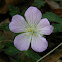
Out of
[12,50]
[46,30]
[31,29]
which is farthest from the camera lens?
[12,50]

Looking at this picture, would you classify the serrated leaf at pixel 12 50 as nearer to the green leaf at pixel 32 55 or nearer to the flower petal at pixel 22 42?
the green leaf at pixel 32 55

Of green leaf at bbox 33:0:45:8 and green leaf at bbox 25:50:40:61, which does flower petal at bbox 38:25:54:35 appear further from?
green leaf at bbox 33:0:45:8

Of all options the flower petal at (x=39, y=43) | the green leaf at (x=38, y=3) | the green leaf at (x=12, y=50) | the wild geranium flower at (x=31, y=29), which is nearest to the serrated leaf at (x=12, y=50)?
the green leaf at (x=12, y=50)

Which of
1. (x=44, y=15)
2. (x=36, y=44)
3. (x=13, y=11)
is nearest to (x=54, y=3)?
(x=44, y=15)

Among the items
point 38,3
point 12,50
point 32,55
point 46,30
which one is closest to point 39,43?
point 46,30

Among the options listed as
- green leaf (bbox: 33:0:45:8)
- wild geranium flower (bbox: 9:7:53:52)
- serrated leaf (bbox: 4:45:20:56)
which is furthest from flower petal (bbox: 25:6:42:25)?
serrated leaf (bbox: 4:45:20:56)

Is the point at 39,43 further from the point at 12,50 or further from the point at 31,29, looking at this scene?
the point at 12,50
